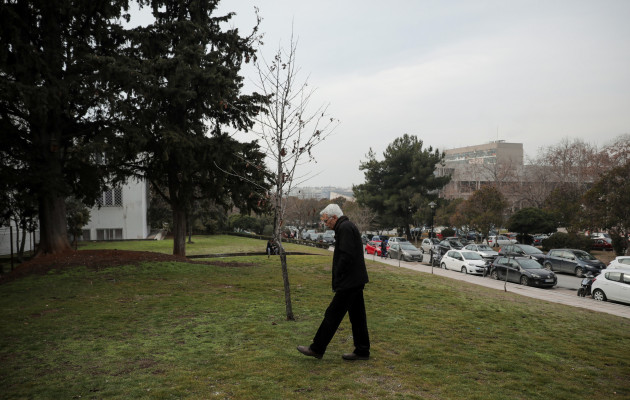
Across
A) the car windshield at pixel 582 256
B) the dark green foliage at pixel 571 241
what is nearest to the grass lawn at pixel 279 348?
the car windshield at pixel 582 256

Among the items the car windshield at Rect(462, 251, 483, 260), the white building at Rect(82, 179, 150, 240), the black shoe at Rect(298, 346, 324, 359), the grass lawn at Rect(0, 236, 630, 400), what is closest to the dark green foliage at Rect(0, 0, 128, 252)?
the grass lawn at Rect(0, 236, 630, 400)

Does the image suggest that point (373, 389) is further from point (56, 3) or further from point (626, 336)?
point (56, 3)

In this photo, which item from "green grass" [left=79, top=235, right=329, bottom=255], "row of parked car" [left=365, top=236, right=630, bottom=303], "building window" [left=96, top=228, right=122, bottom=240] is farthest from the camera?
"building window" [left=96, top=228, right=122, bottom=240]

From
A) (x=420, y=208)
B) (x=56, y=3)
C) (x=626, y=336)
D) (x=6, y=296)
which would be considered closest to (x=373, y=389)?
(x=626, y=336)

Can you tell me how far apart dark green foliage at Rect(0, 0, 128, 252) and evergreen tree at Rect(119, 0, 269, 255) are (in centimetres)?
105

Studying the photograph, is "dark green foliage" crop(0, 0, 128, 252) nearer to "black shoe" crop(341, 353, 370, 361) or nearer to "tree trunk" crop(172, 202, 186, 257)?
"tree trunk" crop(172, 202, 186, 257)

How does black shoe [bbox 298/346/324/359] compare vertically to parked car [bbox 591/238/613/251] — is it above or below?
above

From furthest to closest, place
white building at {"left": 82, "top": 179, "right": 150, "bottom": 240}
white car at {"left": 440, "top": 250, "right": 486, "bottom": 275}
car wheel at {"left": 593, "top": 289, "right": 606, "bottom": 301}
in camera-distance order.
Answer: white building at {"left": 82, "top": 179, "right": 150, "bottom": 240}, white car at {"left": 440, "top": 250, "right": 486, "bottom": 275}, car wheel at {"left": 593, "top": 289, "right": 606, "bottom": 301}

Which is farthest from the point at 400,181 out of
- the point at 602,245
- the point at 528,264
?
the point at 528,264

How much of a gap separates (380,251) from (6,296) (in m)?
29.7

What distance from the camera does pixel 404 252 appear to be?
33.2 metres

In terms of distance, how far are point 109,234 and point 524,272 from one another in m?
40.0

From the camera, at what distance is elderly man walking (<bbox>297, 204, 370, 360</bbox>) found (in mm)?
5008

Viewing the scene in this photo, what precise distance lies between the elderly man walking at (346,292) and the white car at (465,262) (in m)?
21.1
